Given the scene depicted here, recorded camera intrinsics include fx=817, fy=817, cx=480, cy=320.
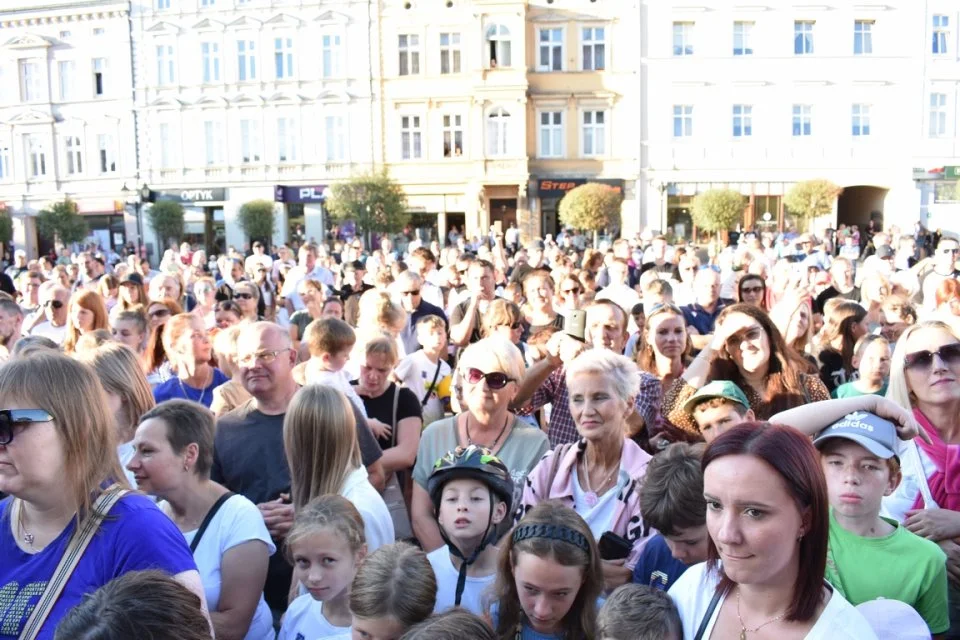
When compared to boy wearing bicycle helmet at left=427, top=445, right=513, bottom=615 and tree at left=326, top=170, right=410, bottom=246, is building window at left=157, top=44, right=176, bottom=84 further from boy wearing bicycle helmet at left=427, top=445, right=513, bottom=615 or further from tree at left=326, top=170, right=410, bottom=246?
boy wearing bicycle helmet at left=427, top=445, right=513, bottom=615

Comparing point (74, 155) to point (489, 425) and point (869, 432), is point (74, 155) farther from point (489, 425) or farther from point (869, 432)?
point (869, 432)

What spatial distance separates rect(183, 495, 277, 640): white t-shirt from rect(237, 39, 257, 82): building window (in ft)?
118

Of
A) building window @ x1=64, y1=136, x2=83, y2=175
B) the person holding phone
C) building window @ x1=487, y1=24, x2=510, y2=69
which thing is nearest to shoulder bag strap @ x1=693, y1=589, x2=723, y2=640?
the person holding phone

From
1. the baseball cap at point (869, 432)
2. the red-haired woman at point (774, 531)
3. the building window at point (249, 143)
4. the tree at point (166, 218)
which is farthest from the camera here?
the building window at point (249, 143)

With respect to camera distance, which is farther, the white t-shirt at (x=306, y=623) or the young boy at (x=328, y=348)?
the young boy at (x=328, y=348)

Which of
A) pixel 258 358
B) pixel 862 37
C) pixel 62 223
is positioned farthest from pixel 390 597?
pixel 62 223

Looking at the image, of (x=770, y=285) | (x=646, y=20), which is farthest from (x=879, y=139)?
(x=770, y=285)

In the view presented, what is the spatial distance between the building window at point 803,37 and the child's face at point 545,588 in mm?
35529

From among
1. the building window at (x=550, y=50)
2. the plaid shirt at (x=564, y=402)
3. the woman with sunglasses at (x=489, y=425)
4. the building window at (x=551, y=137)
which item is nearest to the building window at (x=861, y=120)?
the building window at (x=551, y=137)

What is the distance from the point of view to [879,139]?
1329 inches

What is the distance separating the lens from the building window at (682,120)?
34.6 metres

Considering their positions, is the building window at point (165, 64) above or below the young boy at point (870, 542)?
above

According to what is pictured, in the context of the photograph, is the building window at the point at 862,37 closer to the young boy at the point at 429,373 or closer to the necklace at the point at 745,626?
the young boy at the point at 429,373

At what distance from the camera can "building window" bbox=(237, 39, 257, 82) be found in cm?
3609
